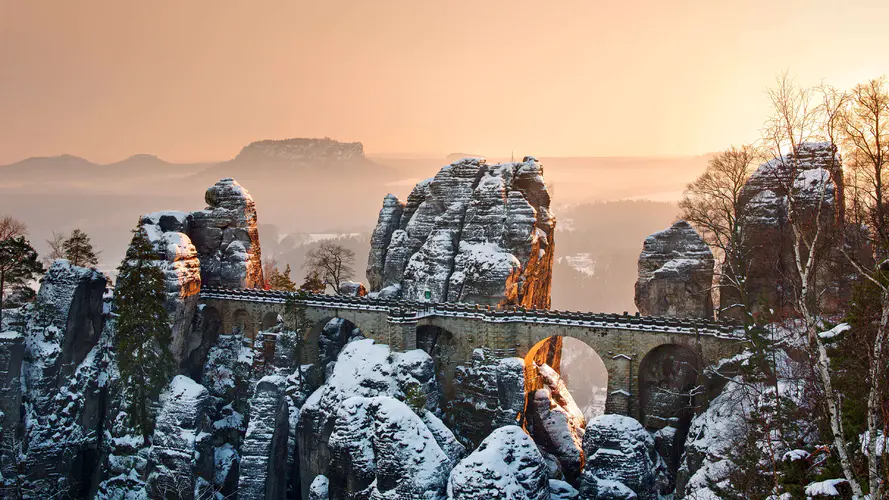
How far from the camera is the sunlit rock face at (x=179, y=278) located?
1901 inches

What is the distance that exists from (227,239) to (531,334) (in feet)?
89.2

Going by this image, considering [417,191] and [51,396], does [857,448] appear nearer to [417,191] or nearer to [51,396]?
[417,191]

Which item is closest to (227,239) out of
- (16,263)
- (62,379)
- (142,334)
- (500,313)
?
(142,334)

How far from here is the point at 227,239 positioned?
55.9 metres

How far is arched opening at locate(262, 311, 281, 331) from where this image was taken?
2029 inches

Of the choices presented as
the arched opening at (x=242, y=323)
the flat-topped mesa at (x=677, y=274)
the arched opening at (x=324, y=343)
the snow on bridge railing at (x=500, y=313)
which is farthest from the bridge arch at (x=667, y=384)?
the arched opening at (x=242, y=323)

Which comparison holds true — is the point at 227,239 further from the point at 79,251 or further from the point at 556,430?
the point at 556,430

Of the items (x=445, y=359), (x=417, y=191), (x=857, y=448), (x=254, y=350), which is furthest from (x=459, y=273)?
(x=857, y=448)

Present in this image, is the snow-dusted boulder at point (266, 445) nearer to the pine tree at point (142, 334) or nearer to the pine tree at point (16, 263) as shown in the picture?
the pine tree at point (142, 334)

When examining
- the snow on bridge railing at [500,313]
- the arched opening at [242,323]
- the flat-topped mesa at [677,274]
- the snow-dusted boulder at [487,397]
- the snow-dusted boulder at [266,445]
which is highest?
the flat-topped mesa at [677,274]

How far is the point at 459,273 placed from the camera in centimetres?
4750

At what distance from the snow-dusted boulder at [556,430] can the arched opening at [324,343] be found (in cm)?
1329

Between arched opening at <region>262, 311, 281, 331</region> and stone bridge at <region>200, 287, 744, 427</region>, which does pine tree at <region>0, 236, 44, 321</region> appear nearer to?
arched opening at <region>262, 311, 281, 331</region>

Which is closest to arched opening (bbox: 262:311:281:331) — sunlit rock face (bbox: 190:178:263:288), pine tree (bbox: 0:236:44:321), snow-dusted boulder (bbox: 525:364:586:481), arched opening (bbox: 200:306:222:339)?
arched opening (bbox: 200:306:222:339)
